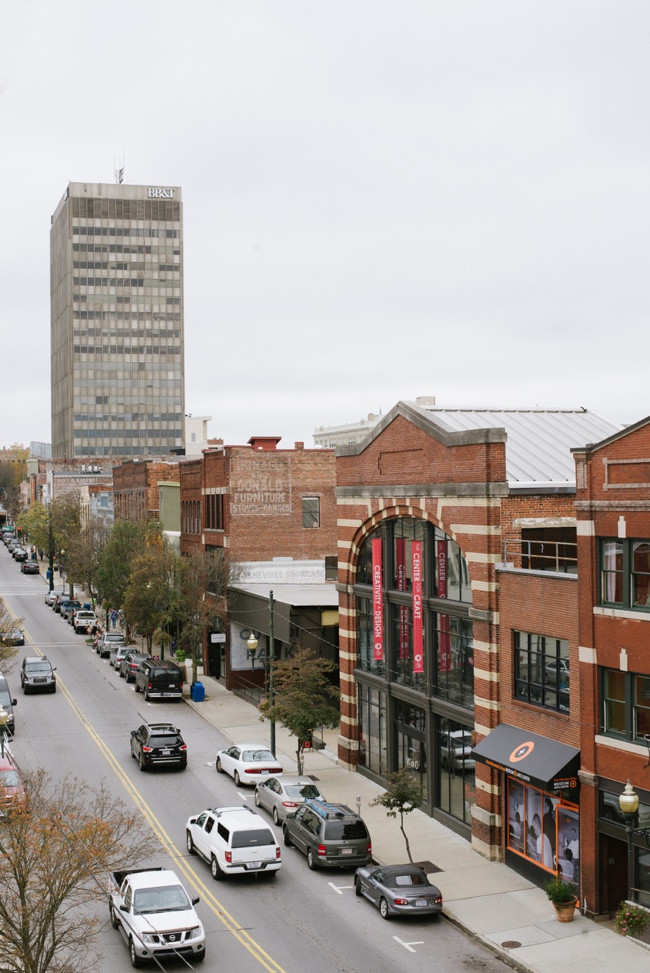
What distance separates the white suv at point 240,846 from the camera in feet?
83.5

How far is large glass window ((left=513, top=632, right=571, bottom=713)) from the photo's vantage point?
25.6 m

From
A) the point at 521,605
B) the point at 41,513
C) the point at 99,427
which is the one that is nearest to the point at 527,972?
the point at 521,605

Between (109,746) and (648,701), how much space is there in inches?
944

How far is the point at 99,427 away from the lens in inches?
7362

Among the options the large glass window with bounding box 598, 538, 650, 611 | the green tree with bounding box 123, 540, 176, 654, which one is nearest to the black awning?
the large glass window with bounding box 598, 538, 650, 611

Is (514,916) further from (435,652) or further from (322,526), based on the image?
(322,526)

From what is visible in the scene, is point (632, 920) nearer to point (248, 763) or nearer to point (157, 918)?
point (157, 918)

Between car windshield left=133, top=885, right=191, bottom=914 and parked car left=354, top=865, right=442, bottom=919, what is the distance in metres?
4.85

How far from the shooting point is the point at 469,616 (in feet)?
96.6

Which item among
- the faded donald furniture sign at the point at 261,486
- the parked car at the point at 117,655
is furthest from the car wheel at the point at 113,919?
the parked car at the point at 117,655

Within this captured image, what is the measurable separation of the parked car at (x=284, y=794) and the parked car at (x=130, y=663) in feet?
77.3

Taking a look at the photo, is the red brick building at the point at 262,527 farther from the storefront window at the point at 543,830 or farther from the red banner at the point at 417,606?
the storefront window at the point at 543,830

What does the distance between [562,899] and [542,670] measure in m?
5.69

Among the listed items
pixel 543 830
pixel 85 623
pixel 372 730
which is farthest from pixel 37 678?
pixel 543 830
